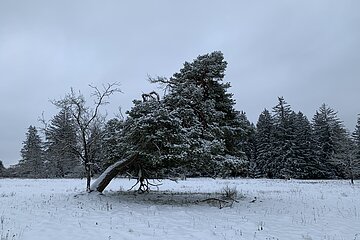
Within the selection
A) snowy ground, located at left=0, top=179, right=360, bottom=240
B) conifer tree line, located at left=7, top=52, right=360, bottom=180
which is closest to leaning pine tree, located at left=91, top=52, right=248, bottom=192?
conifer tree line, located at left=7, top=52, right=360, bottom=180

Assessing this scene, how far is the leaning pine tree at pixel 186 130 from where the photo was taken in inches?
599

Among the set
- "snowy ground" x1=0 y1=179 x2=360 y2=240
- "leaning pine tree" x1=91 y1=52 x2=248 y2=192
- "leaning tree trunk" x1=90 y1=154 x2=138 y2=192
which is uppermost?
"leaning pine tree" x1=91 y1=52 x2=248 y2=192

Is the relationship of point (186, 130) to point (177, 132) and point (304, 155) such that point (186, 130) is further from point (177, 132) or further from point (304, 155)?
point (304, 155)

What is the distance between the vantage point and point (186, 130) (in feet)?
52.5

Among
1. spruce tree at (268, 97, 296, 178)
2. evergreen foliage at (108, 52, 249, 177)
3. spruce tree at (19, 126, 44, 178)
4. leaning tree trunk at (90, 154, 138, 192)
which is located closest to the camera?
evergreen foliage at (108, 52, 249, 177)

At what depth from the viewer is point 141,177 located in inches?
749

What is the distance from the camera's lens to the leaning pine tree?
1522 cm

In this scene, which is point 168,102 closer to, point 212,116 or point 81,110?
point 212,116

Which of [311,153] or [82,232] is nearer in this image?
[82,232]

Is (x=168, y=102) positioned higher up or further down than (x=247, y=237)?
higher up

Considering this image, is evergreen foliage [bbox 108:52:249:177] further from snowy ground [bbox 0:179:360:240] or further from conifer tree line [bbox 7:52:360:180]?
snowy ground [bbox 0:179:360:240]

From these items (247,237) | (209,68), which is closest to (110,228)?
(247,237)

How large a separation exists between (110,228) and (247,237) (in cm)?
404

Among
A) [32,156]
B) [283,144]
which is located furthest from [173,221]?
[32,156]
